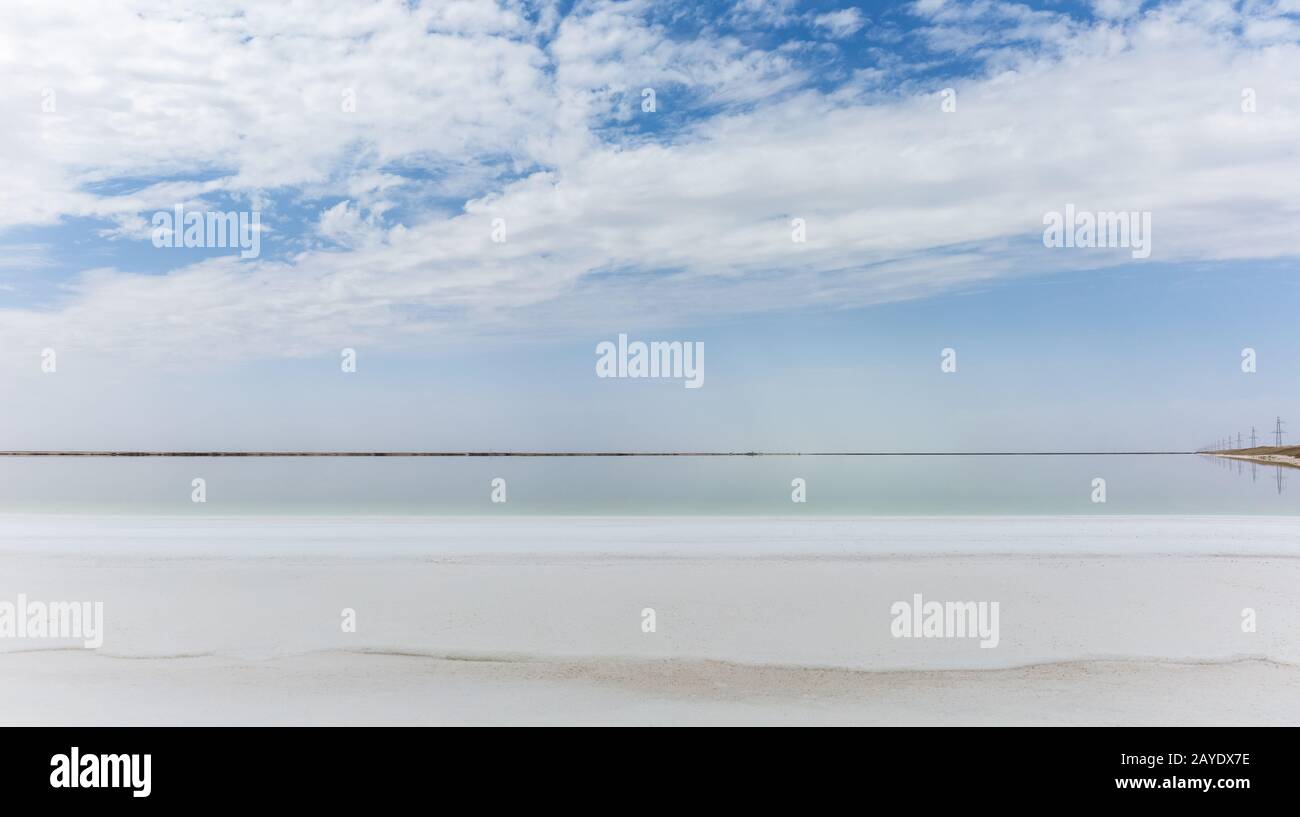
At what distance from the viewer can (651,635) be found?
38.6 feet

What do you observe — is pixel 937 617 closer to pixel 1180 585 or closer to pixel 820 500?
pixel 1180 585

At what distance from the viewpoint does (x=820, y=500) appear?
36.1m

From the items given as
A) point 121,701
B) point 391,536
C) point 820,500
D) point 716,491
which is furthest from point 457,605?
point 716,491

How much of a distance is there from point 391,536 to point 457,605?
8.68 metres

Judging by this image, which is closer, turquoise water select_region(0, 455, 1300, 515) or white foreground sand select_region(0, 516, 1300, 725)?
white foreground sand select_region(0, 516, 1300, 725)

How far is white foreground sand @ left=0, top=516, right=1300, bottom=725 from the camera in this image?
9289mm

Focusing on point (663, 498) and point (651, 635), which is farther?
point (663, 498)

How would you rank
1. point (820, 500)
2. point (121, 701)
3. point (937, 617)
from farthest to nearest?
point (820, 500) → point (937, 617) → point (121, 701)

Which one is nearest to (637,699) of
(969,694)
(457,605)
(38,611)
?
(969,694)

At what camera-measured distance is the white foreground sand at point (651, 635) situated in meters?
9.29

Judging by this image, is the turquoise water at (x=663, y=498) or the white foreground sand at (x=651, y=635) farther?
the turquoise water at (x=663, y=498)
